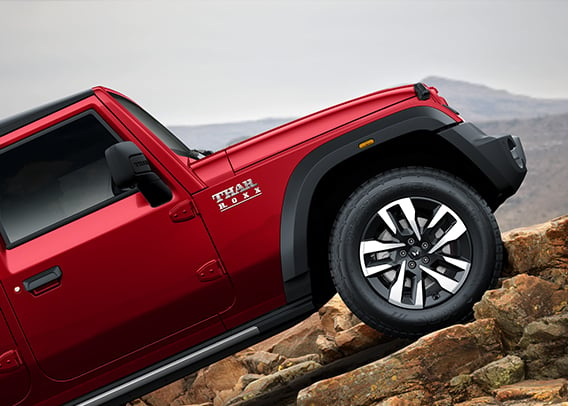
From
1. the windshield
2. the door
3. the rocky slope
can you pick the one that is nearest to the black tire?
the rocky slope

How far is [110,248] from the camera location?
3.45 m

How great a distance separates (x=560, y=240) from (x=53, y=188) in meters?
3.06

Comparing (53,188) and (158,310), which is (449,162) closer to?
(158,310)

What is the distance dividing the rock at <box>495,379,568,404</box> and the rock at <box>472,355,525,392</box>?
6 centimetres

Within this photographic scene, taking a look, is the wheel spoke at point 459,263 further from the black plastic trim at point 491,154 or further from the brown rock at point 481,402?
the brown rock at point 481,402

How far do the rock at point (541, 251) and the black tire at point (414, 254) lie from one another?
1.52ft

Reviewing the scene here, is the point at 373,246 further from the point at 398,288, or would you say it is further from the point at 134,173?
the point at 134,173

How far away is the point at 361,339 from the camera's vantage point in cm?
447

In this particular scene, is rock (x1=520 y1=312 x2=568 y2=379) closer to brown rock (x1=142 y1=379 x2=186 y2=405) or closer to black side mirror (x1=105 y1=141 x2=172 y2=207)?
black side mirror (x1=105 y1=141 x2=172 y2=207)

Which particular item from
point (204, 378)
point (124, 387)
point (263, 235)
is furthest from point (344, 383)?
point (204, 378)

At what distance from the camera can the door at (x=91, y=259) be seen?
3438 millimetres

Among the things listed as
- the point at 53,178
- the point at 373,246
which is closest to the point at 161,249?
the point at 53,178

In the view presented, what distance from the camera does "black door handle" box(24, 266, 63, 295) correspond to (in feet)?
11.2

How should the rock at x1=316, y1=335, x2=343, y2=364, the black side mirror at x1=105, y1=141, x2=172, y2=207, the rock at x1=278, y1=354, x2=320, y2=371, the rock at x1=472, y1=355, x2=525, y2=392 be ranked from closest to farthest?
the black side mirror at x1=105, y1=141, x2=172, y2=207 → the rock at x1=472, y1=355, x2=525, y2=392 → the rock at x1=316, y1=335, x2=343, y2=364 → the rock at x1=278, y1=354, x2=320, y2=371
